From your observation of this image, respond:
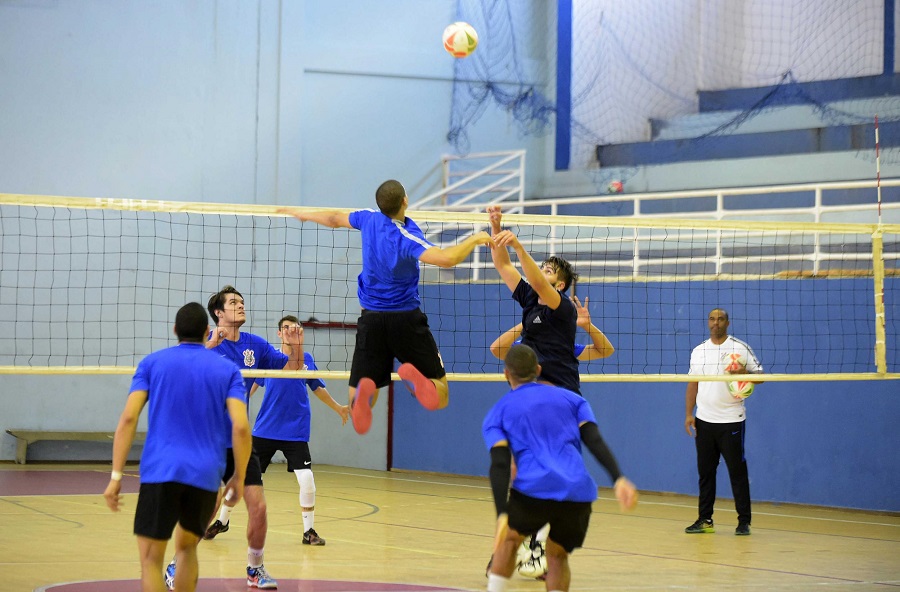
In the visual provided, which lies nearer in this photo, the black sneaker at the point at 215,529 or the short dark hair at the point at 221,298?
the short dark hair at the point at 221,298

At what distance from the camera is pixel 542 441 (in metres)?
5.88

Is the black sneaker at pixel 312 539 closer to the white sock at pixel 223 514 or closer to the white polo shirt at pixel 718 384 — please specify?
the white sock at pixel 223 514

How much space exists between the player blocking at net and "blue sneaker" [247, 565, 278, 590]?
3.77ft

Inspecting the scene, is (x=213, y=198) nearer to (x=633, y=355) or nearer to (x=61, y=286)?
(x=61, y=286)

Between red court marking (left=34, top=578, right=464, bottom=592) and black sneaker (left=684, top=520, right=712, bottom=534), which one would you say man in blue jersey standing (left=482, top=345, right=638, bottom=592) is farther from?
black sneaker (left=684, top=520, right=712, bottom=534)

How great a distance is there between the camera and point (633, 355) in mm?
14734

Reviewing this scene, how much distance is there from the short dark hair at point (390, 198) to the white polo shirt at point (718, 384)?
459 centimetres

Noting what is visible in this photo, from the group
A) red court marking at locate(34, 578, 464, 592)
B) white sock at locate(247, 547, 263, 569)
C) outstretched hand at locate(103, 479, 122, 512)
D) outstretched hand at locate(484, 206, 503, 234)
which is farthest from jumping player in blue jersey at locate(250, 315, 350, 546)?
outstretched hand at locate(103, 479, 122, 512)

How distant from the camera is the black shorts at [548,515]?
5867mm

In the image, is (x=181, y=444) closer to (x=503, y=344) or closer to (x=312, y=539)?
(x=503, y=344)

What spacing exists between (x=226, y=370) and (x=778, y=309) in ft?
29.9

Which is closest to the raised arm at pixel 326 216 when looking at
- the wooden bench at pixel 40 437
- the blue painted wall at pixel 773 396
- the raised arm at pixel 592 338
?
the raised arm at pixel 592 338

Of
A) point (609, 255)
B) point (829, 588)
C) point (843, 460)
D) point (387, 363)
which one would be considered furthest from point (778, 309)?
point (387, 363)

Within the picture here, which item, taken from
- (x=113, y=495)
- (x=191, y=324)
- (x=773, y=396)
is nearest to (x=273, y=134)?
(x=773, y=396)
